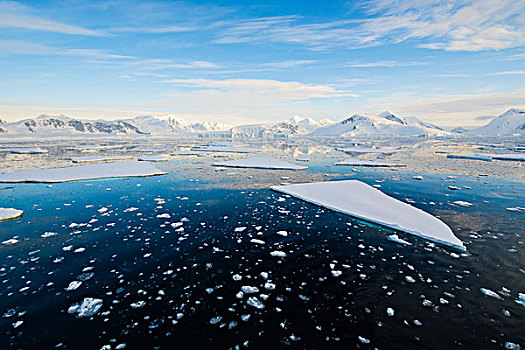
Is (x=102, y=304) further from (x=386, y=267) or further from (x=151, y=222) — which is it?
(x=386, y=267)

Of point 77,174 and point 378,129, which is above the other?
point 378,129

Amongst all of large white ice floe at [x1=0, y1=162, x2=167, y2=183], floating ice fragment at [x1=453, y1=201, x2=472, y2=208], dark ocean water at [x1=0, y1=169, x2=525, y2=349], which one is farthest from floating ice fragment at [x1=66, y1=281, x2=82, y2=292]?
floating ice fragment at [x1=453, y1=201, x2=472, y2=208]

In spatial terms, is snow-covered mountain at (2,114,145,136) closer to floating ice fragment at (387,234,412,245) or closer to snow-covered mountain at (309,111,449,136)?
snow-covered mountain at (309,111,449,136)

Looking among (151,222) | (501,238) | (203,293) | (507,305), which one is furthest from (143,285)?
(501,238)

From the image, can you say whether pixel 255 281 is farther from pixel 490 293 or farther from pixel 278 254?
pixel 490 293

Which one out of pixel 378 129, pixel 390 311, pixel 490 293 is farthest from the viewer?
pixel 378 129

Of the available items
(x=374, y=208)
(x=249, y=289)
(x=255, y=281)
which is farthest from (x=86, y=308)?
(x=374, y=208)

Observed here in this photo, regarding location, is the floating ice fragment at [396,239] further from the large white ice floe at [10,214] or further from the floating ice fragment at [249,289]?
the large white ice floe at [10,214]
